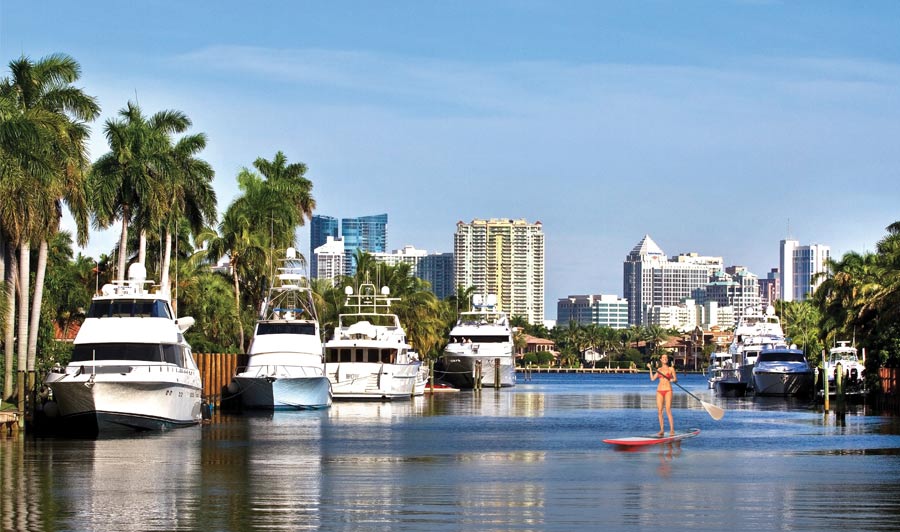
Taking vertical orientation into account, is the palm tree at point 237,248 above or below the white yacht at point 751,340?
above

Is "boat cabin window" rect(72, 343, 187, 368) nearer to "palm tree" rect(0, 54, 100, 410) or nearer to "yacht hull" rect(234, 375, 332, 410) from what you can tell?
"palm tree" rect(0, 54, 100, 410)

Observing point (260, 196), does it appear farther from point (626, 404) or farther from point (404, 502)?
point (404, 502)

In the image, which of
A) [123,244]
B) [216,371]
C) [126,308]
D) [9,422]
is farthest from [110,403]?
[216,371]

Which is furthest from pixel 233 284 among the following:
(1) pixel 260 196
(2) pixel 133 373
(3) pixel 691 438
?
(3) pixel 691 438

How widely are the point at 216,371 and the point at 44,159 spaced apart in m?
24.2

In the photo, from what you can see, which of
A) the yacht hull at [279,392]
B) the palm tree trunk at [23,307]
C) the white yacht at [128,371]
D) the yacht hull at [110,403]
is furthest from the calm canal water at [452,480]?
the yacht hull at [279,392]

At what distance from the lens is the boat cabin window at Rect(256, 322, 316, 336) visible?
2511 inches

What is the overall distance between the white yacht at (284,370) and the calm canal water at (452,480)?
1116 centimetres

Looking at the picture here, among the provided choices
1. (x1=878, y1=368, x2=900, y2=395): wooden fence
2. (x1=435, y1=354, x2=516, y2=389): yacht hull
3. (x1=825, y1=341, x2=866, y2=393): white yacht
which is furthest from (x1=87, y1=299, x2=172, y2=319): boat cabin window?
(x1=435, y1=354, x2=516, y2=389): yacht hull

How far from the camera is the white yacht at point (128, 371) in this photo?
42.8 meters

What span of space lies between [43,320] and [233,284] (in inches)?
1104

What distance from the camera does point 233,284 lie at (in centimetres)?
8619

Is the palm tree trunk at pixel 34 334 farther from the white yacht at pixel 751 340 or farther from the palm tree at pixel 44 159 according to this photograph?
the white yacht at pixel 751 340

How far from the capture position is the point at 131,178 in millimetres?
64312
